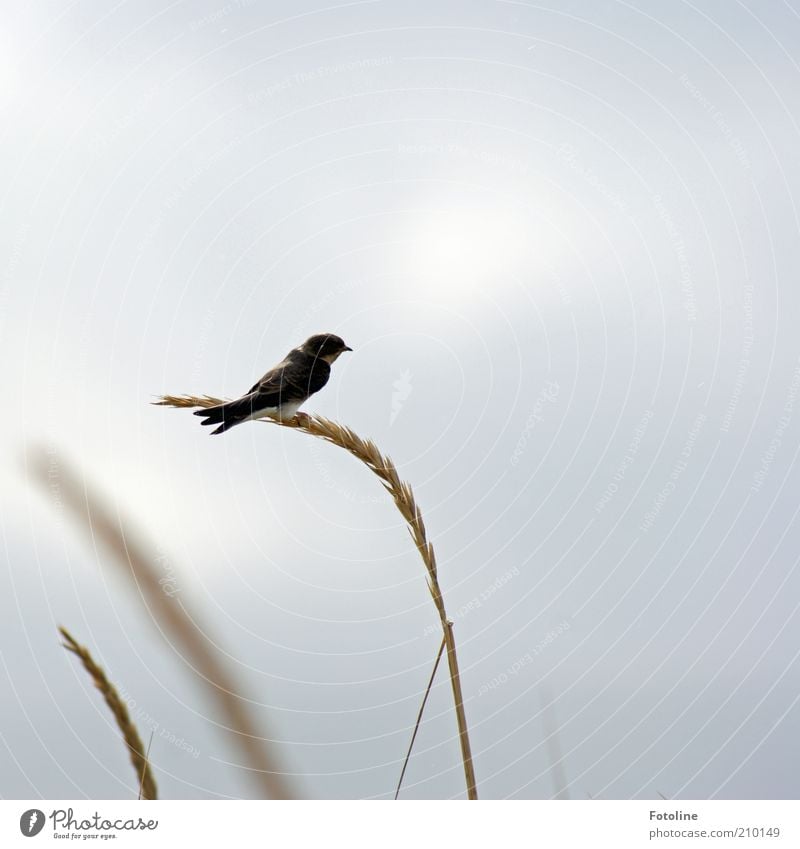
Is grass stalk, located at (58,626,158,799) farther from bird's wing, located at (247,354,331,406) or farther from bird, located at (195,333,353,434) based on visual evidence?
bird's wing, located at (247,354,331,406)

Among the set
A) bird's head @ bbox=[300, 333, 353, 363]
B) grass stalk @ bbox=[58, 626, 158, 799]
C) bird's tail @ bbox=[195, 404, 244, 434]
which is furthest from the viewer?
bird's head @ bbox=[300, 333, 353, 363]

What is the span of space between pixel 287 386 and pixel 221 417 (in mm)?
327

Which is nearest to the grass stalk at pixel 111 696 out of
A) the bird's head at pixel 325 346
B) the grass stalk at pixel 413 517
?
the grass stalk at pixel 413 517

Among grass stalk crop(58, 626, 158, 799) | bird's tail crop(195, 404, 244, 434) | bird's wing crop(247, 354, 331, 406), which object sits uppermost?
bird's wing crop(247, 354, 331, 406)

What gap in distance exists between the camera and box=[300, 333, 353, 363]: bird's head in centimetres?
331

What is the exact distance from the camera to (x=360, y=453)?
2.14m

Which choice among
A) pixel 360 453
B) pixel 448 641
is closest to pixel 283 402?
pixel 360 453

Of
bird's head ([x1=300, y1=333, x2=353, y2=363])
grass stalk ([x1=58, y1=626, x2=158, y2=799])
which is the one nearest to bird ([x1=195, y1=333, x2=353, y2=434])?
bird's head ([x1=300, y1=333, x2=353, y2=363])

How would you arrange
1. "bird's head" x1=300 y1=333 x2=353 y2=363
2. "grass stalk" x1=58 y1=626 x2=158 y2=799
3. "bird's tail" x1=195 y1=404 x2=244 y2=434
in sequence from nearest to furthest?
1. "grass stalk" x1=58 y1=626 x2=158 y2=799
2. "bird's tail" x1=195 y1=404 x2=244 y2=434
3. "bird's head" x1=300 y1=333 x2=353 y2=363

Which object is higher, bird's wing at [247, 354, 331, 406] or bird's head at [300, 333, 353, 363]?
bird's head at [300, 333, 353, 363]

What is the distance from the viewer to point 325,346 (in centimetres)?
334

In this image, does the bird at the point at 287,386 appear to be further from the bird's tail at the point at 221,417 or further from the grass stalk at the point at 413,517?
the grass stalk at the point at 413,517
